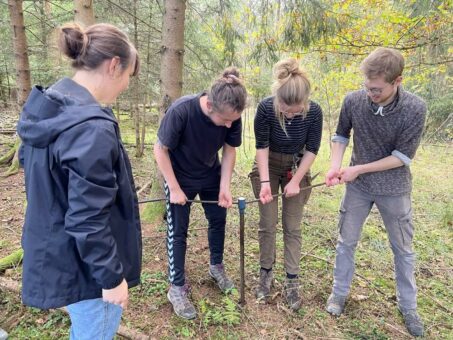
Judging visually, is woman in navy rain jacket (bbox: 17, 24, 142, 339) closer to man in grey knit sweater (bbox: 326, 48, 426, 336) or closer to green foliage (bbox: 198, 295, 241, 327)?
green foliage (bbox: 198, 295, 241, 327)

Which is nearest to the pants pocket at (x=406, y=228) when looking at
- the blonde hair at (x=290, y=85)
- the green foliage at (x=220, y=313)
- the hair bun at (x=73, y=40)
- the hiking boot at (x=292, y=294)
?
the hiking boot at (x=292, y=294)

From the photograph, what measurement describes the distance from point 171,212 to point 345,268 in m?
1.54

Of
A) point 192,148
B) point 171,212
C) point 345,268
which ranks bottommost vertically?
point 345,268

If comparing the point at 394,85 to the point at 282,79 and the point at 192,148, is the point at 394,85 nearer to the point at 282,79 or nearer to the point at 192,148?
the point at 282,79

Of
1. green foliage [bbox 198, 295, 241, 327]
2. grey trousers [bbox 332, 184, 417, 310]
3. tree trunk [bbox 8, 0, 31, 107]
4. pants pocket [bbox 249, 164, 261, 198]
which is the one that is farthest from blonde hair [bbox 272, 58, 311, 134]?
tree trunk [bbox 8, 0, 31, 107]

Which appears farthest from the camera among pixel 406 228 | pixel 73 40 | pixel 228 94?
pixel 406 228

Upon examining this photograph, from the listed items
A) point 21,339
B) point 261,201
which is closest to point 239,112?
point 261,201

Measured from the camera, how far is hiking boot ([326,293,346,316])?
297 cm

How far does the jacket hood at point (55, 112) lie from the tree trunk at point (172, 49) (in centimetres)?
223

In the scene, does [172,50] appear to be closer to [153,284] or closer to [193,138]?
[193,138]

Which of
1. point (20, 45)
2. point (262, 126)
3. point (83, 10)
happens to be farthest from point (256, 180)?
point (20, 45)

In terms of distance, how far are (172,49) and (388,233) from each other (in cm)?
265

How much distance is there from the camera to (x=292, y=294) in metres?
3.01

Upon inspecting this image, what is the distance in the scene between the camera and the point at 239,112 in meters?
2.28
